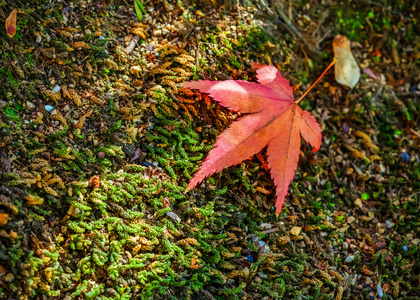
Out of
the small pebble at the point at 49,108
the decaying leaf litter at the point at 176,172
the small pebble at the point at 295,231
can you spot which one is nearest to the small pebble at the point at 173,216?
the decaying leaf litter at the point at 176,172

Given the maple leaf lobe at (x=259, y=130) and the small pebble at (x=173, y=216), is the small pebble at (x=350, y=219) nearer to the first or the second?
the maple leaf lobe at (x=259, y=130)

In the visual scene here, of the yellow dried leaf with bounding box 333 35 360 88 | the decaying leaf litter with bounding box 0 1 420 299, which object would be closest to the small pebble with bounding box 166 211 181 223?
the decaying leaf litter with bounding box 0 1 420 299

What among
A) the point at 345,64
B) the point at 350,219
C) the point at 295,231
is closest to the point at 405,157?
the point at 350,219

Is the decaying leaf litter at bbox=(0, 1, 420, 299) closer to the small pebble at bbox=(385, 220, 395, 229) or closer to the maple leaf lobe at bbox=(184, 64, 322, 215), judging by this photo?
the small pebble at bbox=(385, 220, 395, 229)

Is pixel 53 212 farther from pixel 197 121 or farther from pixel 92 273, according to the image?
pixel 197 121

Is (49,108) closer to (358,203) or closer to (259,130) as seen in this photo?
(259,130)
